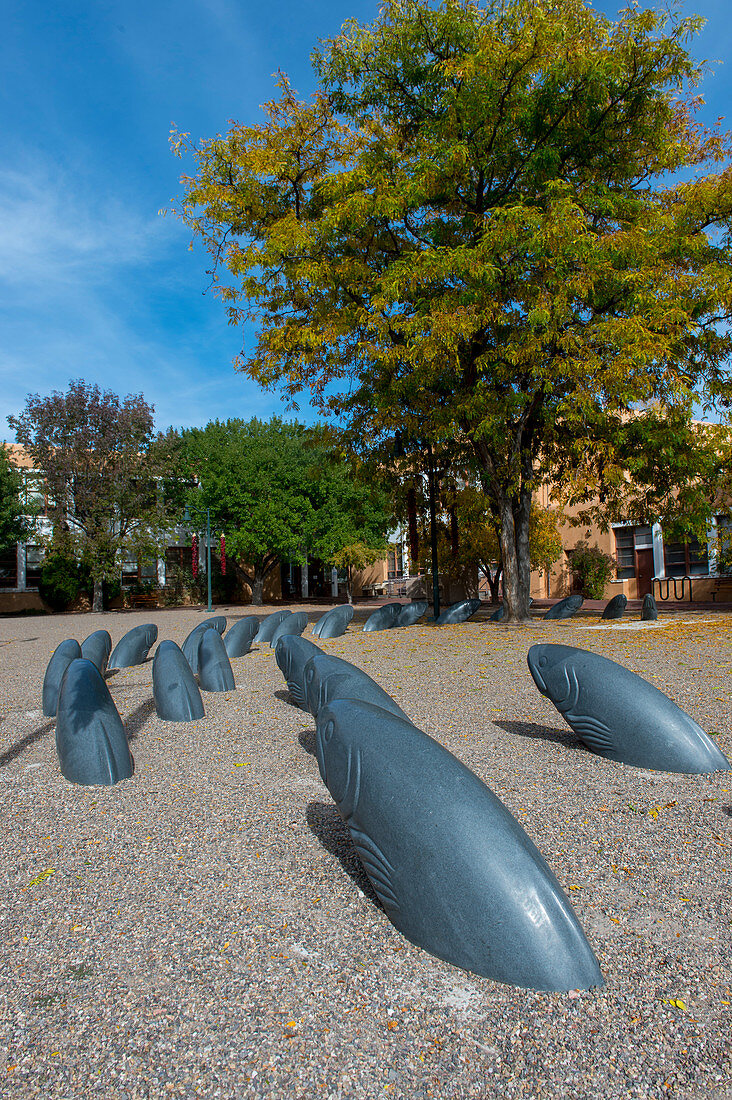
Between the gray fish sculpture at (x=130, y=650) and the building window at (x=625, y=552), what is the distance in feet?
75.3

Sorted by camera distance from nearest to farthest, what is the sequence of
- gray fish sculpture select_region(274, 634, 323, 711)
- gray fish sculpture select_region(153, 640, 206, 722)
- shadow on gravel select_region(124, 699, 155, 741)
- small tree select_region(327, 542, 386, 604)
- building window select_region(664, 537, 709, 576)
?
1. shadow on gravel select_region(124, 699, 155, 741)
2. gray fish sculpture select_region(153, 640, 206, 722)
3. gray fish sculpture select_region(274, 634, 323, 711)
4. building window select_region(664, 537, 709, 576)
5. small tree select_region(327, 542, 386, 604)

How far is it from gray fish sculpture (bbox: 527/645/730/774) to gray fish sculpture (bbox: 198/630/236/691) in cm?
462

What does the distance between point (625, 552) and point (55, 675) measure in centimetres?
2622

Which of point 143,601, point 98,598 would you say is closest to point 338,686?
point 98,598

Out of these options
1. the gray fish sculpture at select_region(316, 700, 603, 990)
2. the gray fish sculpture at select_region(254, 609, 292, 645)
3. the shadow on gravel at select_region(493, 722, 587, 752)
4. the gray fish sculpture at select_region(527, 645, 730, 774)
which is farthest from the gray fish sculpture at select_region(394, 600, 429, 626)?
the gray fish sculpture at select_region(316, 700, 603, 990)

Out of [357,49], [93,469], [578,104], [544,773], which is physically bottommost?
[544,773]

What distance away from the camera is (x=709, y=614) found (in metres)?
16.4

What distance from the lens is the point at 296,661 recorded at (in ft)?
23.9

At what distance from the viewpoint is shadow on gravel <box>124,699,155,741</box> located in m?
6.47

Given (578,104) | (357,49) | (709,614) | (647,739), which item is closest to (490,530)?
(709,614)

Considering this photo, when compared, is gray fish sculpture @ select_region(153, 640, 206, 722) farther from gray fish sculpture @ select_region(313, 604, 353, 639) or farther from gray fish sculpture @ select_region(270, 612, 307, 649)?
gray fish sculpture @ select_region(313, 604, 353, 639)

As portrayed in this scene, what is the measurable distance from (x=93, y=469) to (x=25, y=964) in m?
27.7

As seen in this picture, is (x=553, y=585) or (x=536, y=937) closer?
(x=536, y=937)

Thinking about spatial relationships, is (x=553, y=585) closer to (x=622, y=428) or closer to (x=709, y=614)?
(x=709, y=614)
